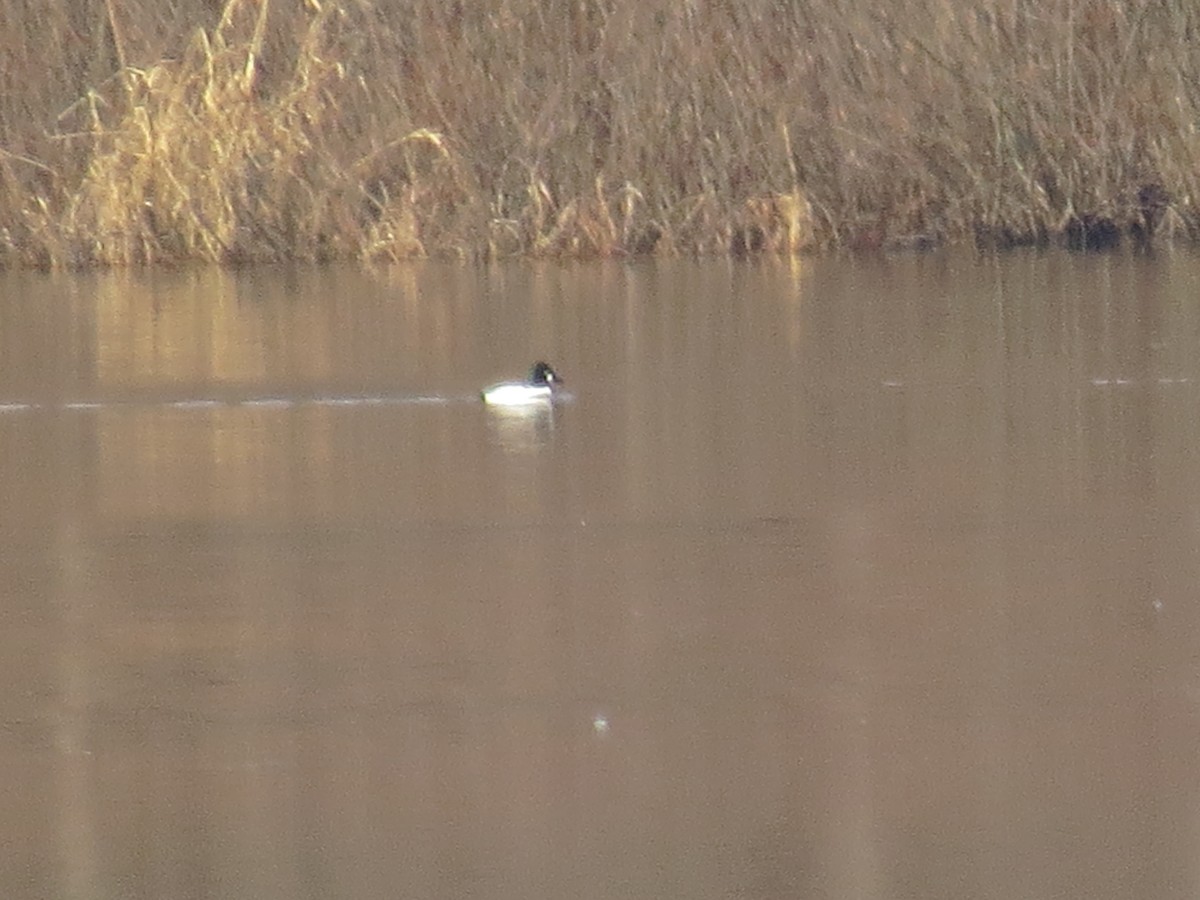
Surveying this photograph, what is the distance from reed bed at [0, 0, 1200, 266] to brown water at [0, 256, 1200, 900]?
16.1ft

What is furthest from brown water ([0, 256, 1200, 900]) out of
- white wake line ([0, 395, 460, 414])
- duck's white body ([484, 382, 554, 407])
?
duck's white body ([484, 382, 554, 407])

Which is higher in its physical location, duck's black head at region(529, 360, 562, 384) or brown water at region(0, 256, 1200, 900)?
duck's black head at region(529, 360, 562, 384)

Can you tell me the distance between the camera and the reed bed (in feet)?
53.3

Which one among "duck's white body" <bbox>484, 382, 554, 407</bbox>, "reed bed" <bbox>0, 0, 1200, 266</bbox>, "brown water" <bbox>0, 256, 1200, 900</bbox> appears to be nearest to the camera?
"brown water" <bbox>0, 256, 1200, 900</bbox>

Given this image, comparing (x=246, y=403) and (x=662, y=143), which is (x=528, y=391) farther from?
(x=662, y=143)

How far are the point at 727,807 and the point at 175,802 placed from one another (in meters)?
0.96

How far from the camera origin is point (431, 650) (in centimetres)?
580

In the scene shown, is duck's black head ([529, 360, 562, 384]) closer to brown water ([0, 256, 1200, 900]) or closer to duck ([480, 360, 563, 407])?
duck ([480, 360, 563, 407])

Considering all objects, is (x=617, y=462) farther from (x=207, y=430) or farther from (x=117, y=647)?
(x=117, y=647)

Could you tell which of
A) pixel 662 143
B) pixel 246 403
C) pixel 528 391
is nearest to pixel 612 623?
pixel 528 391

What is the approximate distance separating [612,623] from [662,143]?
10665 millimetres

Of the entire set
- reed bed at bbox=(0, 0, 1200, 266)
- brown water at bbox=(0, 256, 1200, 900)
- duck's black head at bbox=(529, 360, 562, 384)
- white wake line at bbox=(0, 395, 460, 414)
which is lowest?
brown water at bbox=(0, 256, 1200, 900)

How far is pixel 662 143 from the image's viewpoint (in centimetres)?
1645

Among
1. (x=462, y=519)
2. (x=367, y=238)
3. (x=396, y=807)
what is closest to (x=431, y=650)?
(x=396, y=807)
